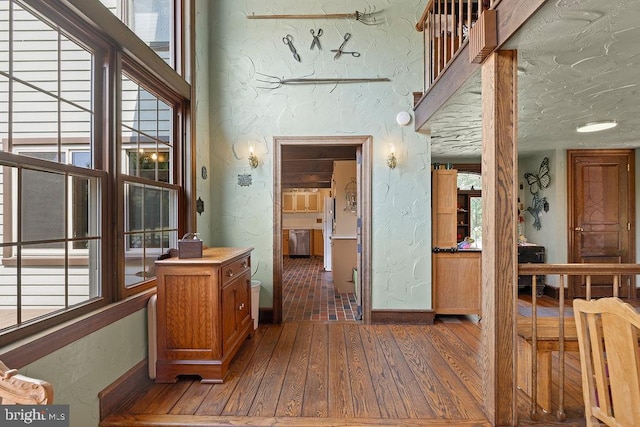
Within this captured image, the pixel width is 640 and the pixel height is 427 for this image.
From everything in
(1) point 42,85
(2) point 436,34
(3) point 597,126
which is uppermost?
(2) point 436,34

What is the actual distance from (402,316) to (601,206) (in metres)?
Result: 3.57

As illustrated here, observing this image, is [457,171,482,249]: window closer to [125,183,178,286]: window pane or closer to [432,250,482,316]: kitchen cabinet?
[432,250,482,316]: kitchen cabinet

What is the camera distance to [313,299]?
4527 mm

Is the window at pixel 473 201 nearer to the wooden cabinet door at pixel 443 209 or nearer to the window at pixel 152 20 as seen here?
the wooden cabinet door at pixel 443 209

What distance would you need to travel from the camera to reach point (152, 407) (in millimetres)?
1976

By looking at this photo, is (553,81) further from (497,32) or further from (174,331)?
(174,331)

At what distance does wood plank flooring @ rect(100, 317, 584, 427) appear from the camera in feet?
6.09

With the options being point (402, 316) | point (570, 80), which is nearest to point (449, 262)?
point (402, 316)

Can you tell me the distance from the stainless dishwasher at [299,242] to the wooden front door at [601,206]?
6.16m

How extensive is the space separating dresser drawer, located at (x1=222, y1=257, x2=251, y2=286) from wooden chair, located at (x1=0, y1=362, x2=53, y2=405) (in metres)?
1.46

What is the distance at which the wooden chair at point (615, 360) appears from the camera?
1043 millimetres

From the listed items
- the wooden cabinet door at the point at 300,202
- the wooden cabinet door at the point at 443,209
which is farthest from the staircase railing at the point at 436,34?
the wooden cabinet door at the point at 300,202

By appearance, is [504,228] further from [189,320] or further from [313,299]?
[313,299]

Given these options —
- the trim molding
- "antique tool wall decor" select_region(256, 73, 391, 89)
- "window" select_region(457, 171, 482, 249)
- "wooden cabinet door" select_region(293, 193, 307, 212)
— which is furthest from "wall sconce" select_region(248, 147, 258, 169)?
"wooden cabinet door" select_region(293, 193, 307, 212)
